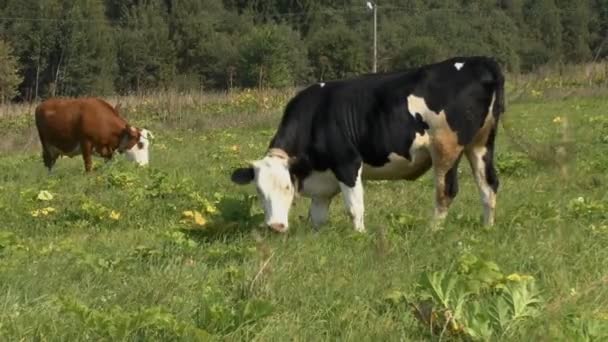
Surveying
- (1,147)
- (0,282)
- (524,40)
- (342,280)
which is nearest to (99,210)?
(0,282)

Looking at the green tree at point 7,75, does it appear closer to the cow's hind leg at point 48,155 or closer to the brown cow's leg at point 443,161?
the cow's hind leg at point 48,155

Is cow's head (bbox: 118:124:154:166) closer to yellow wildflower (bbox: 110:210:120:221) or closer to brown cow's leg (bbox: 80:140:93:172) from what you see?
brown cow's leg (bbox: 80:140:93:172)

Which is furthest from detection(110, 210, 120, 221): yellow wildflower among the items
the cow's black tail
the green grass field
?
the cow's black tail

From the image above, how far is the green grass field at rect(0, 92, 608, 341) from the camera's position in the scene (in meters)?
3.24

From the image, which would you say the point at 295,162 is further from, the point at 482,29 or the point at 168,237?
the point at 482,29

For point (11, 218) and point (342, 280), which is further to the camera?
point (11, 218)

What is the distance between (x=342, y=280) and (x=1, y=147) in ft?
68.3

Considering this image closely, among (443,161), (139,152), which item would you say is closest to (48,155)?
(139,152)

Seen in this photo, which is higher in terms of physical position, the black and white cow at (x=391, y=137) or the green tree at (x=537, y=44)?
the black and white cow at (x=391, y=137)

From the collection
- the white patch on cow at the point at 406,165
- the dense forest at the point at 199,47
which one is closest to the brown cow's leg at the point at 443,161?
the white patch on cow at the point at 406,165

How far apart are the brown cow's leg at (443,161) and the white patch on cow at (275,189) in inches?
55.1

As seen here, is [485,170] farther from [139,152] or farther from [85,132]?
[85,132]

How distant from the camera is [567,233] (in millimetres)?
5270

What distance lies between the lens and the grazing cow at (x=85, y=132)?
15733 mm
